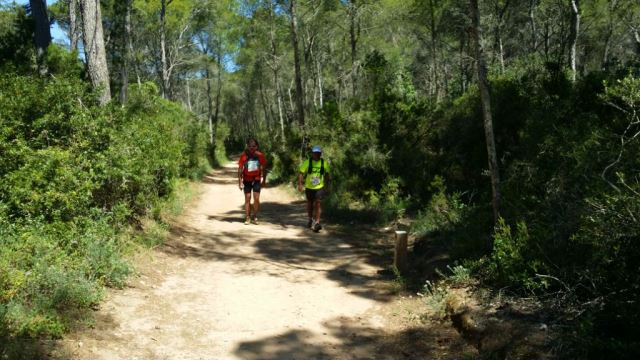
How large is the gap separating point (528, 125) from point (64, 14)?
989 inches

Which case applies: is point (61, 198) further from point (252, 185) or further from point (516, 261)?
point (252, 185)

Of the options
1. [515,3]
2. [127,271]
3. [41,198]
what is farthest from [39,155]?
[515,3]

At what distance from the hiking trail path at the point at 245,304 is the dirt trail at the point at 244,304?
0.5 inches

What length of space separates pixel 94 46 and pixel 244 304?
19.5 feet

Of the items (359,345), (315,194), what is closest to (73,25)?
(315,194)

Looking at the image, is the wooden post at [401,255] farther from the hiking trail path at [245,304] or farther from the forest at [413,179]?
the forest at [413,179]

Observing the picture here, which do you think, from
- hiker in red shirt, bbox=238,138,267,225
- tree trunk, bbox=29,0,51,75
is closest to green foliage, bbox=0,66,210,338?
hiker in red shirt, bbox=238,138,267,225

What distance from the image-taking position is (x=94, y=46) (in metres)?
9.11

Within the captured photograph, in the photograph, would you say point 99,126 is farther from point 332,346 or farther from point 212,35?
point 212,35

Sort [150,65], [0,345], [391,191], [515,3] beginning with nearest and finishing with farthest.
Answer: [0,345] → [391,191] → [515,3] → [150,65]

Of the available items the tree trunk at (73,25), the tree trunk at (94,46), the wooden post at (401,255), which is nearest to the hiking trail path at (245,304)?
the wooden post at (401,255)

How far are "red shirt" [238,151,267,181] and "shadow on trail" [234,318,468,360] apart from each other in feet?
19.3

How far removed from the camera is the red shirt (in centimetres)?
1086

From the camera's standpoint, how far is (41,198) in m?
5.75
